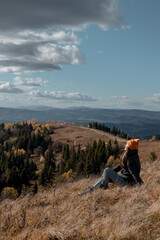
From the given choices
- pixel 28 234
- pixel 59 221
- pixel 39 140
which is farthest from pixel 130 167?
pixel 39 140

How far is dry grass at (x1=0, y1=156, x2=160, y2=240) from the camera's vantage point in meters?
4.41

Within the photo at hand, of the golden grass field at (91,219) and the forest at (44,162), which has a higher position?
the golden grass field at (91,219)

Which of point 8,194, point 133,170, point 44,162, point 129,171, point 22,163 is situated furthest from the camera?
point 22,163

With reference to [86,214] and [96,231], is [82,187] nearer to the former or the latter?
[86,214]

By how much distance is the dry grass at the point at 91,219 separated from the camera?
4.41 m

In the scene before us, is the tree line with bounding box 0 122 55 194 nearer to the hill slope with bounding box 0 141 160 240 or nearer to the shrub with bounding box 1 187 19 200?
the shrub with bounding box 1 187 19 200

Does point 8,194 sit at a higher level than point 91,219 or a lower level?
lower

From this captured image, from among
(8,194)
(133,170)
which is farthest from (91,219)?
(8,194)

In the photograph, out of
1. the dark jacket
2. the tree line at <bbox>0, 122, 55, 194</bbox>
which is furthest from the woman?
the tree line at <bbox>0, 122, 55, 194</bbox>

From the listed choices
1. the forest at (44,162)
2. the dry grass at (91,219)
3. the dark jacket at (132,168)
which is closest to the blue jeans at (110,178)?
the dark jacket at (132,168)

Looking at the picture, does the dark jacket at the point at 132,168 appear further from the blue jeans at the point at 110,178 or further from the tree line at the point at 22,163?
the tree line at the point at 22,163

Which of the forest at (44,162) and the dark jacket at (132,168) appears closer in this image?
the dark jacket at (132,168)

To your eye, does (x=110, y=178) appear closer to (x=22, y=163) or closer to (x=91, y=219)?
(x=91, y=219)

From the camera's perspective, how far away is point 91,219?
5.41m
